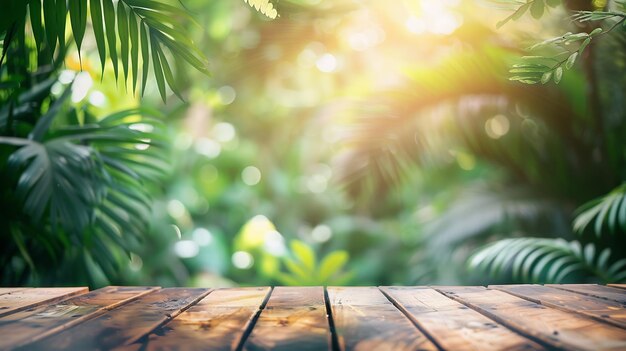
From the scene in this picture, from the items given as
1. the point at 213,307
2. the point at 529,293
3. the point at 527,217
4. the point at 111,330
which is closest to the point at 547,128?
the point at 527,217

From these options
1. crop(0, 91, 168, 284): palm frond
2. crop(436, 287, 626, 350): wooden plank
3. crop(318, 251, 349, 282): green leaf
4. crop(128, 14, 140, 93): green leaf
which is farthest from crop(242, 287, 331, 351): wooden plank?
crop(318, 251, 349, 282): green leaf

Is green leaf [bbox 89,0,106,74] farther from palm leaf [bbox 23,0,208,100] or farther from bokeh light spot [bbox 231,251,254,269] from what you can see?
bokeh light spot [bbox 231,251,254,269]

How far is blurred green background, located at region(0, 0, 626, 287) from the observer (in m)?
1.59

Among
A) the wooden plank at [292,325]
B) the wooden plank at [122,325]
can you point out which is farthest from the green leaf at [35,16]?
the wooden plank at [292,325]

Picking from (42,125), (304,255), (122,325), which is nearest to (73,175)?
(42,125)

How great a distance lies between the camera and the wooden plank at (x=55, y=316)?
79cm

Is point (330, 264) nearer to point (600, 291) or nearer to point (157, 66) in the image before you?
point (600, 291)

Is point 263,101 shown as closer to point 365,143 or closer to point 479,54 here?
point 365,143

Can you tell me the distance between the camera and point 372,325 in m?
0.86

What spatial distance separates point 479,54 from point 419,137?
1.70ft

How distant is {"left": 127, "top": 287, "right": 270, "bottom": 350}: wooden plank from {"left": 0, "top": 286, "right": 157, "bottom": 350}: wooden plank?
0.15m

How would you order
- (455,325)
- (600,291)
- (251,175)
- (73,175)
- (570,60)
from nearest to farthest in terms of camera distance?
(455,325) < (570,60) < (600,291) < (73,175) < (251,175)

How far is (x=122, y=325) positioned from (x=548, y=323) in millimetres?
644

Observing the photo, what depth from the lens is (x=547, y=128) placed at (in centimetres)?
287
